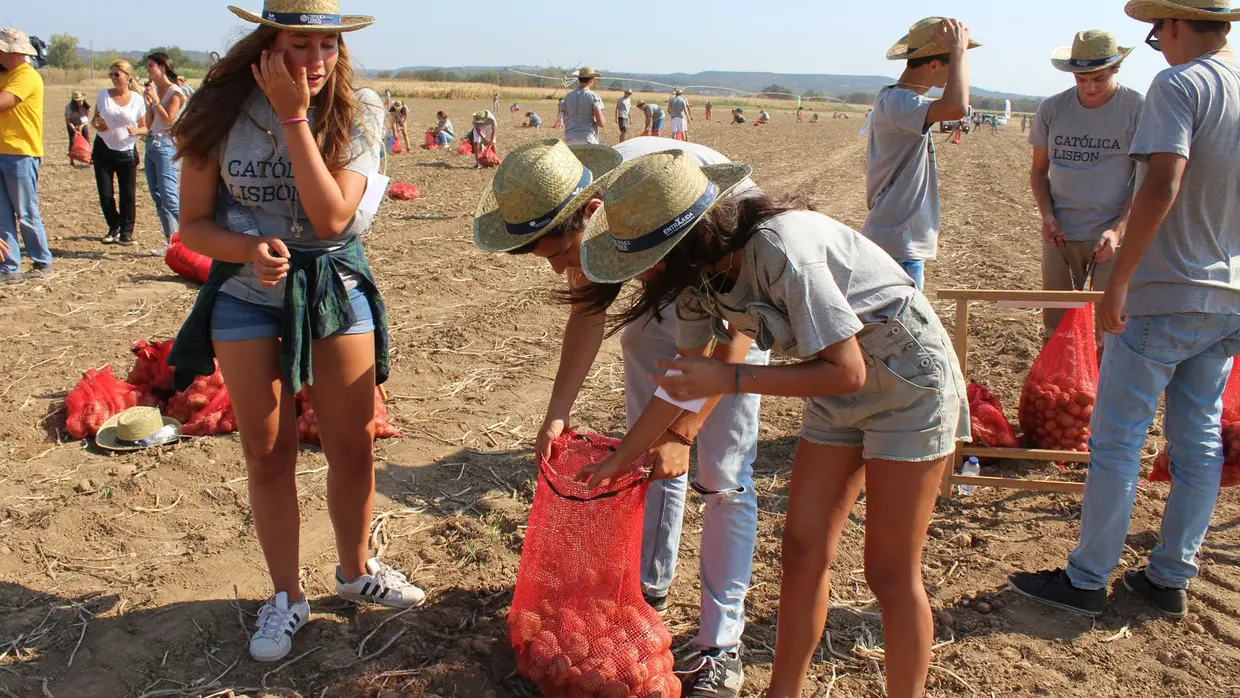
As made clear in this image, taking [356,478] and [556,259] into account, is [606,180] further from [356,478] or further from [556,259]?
[356,478]

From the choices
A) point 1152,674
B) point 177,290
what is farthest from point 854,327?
point 177,290

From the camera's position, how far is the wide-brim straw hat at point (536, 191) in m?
2.42

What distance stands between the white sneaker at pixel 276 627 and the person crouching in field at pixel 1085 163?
3.90 metres

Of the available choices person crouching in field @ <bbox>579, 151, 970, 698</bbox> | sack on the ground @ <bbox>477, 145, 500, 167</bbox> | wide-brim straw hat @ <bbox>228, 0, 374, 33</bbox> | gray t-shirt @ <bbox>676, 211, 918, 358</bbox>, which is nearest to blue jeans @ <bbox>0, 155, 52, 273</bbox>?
wide-brim straw hat @ <bbox>228, 0, 374, 33</bbox>

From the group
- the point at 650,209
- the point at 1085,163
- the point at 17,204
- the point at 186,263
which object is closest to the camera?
the point at 650,209

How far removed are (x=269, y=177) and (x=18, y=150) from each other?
593 cm

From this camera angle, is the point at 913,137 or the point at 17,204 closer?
the point at 913,137

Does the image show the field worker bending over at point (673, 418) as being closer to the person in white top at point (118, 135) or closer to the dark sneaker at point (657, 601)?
the dark sneaker at point (657, 601)

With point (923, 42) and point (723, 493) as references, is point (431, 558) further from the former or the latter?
point (923, 42)

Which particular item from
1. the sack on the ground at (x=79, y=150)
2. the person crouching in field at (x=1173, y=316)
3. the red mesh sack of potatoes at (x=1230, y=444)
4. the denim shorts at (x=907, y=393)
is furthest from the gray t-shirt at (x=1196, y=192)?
the sack on the ground at (x=79, y=150)

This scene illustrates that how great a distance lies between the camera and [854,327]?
2.12 meters

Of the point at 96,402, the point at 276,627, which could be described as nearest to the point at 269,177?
the point at 276,627

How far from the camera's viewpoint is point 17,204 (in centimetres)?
761

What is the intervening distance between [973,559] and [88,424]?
423 centimetres
